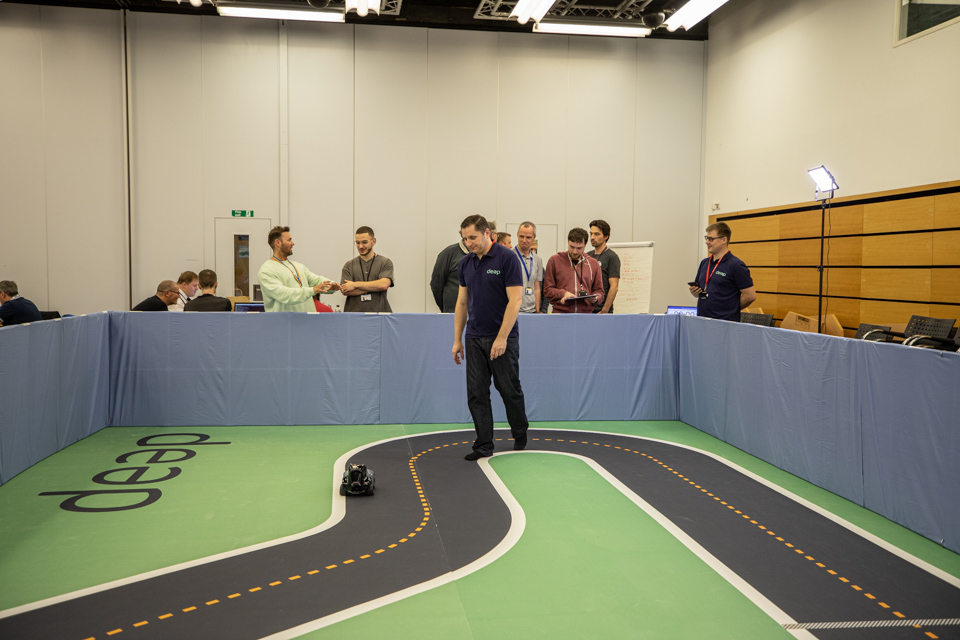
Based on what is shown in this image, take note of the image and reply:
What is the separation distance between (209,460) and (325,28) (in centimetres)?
773

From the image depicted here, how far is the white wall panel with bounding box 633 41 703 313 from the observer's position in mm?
11164

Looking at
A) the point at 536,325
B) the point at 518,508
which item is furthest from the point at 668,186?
the point at 518,508

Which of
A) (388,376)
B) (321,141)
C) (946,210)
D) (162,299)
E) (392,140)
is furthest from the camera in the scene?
(392,140)

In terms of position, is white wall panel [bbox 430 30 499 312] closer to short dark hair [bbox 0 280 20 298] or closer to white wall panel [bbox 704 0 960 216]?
white wall panel [bbox 704 0 960 216]

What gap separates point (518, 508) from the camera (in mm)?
4039

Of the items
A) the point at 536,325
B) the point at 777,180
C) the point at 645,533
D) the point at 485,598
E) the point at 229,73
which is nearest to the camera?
the point at 485,598

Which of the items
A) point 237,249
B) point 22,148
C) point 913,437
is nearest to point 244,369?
point 237,249

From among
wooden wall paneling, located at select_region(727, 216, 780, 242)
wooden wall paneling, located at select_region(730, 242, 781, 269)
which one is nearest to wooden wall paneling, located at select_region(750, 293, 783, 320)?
wooden wall paneling, located at select_region(730, 242, 781, 269)

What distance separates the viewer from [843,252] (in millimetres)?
8227

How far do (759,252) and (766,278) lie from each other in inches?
16.1

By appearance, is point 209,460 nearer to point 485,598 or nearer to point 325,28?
point 485,598

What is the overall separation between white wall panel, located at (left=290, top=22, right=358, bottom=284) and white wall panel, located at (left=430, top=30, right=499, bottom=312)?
4.23 feet

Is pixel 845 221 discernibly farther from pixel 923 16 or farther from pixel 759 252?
pixel 923 16

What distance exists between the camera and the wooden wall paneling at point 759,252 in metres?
9.55
